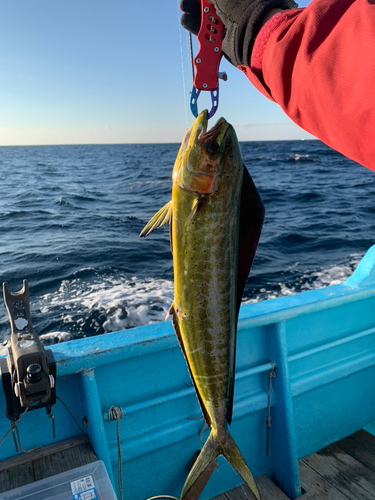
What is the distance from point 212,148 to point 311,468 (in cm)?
274

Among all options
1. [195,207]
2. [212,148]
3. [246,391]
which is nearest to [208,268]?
[195,207]

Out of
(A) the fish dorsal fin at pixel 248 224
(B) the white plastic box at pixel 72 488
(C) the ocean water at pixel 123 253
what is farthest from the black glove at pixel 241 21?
(C) the ocean water at pixel 123 253

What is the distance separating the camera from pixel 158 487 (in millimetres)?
2529

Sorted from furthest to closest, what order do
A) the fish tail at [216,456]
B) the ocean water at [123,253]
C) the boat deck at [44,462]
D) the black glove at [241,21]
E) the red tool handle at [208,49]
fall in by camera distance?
the ocean water at [123,253] < the boat deck at [44,462] < the fish tail at [216,456] < the red tool handle at [208,49] < the black glove at [241,21]

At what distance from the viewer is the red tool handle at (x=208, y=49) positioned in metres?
1.31

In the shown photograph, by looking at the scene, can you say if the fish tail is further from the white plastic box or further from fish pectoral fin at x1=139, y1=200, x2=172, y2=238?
fish pectoral fin at x1=139, y1=200, x2=172, y2=238

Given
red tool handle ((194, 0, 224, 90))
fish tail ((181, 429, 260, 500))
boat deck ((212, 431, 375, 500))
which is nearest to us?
red tool handle ((194, 0, 224, 90))

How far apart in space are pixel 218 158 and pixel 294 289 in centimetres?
681

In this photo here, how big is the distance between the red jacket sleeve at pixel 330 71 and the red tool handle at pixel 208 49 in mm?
341

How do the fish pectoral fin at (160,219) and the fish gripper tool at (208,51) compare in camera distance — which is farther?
the fish pectoral fin at (160,219)

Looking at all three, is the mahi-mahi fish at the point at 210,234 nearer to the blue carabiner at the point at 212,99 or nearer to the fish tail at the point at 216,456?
the blue carabiner at the point at 212,99

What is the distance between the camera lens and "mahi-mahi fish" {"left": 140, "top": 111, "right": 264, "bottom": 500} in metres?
1.33

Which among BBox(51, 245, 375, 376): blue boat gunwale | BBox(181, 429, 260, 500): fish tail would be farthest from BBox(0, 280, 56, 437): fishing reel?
BBox(181, 429, 260, 500): fish tail

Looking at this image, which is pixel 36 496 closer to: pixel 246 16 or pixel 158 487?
pixel 158 487
